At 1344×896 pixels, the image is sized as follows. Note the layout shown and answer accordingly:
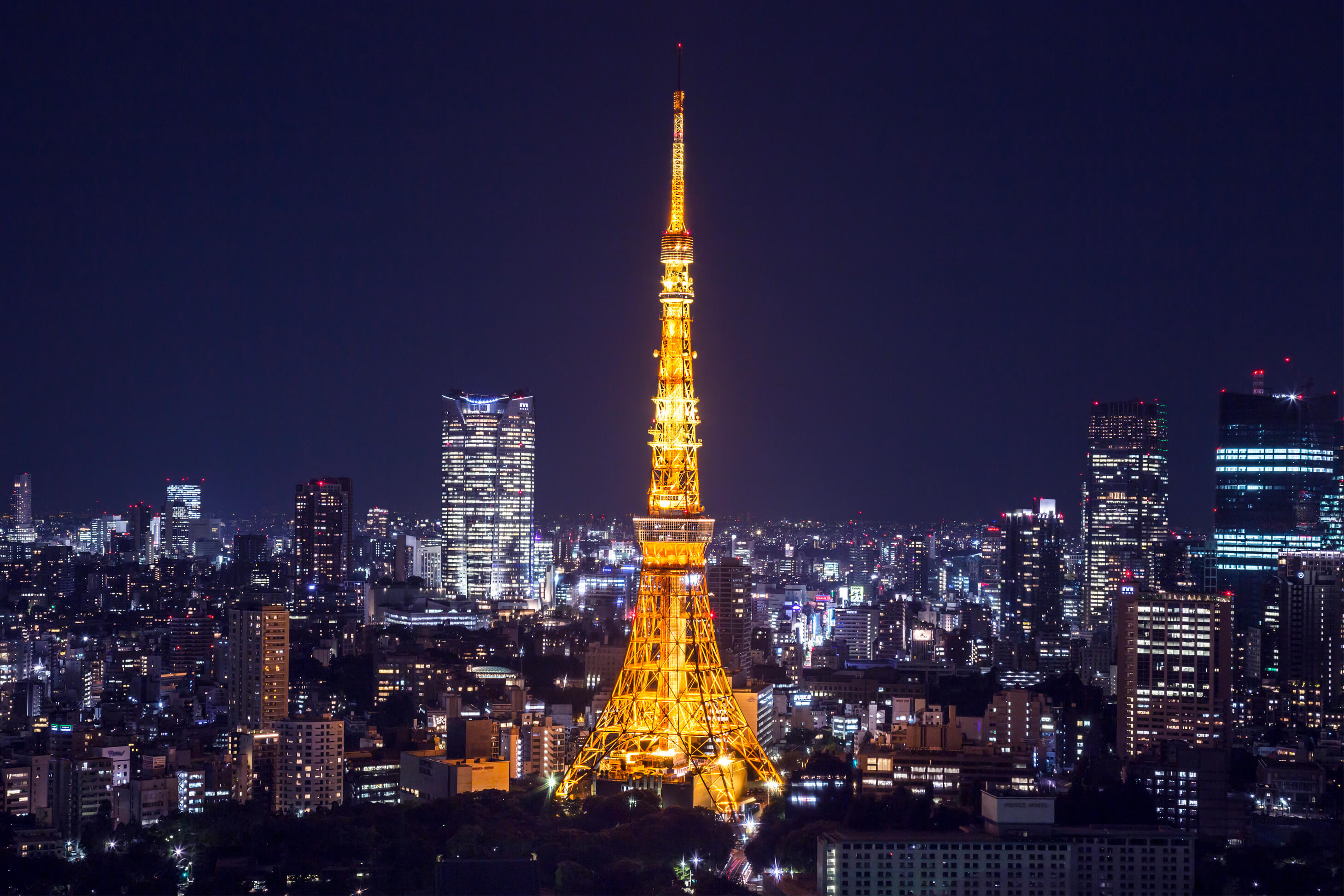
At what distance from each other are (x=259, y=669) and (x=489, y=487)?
19968mm

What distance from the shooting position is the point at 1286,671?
1909 cm

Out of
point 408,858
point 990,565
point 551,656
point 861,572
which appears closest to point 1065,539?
point 990,565

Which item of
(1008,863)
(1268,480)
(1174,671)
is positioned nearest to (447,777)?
(1008,863)

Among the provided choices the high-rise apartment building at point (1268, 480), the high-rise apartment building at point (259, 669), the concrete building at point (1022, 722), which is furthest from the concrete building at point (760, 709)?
the high-rise apartment building at point (1268, 480)

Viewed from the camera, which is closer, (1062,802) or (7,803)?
(1062,802)

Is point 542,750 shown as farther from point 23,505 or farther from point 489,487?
point 489,487

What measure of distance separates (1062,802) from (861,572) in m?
24.7

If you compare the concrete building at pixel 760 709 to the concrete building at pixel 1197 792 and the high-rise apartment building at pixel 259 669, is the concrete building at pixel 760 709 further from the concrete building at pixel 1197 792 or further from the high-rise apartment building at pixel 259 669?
the high-rise apartment building at pixel 259 669

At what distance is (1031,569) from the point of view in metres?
29.3

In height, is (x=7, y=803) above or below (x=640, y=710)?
below

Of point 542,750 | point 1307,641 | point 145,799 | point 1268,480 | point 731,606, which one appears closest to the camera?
point 145,799

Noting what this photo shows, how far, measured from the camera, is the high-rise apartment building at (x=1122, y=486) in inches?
1090

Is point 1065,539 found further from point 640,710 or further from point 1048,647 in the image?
point 640,710

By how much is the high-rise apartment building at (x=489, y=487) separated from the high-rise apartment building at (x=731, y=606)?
12026 millimetres
